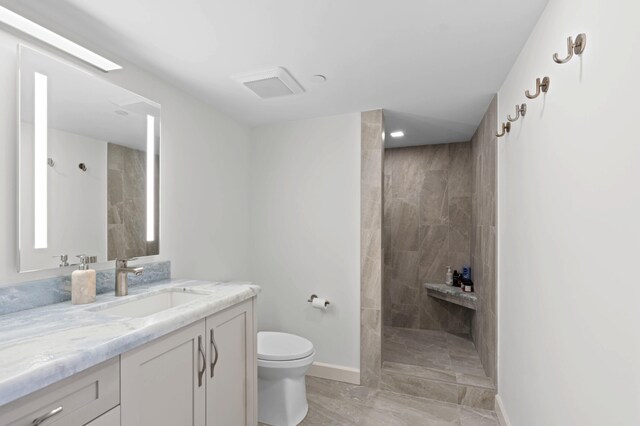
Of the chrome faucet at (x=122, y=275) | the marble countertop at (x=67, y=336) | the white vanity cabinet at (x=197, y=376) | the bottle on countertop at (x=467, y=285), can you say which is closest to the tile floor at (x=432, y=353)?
the bottle on countertop at (x=467, y=285)

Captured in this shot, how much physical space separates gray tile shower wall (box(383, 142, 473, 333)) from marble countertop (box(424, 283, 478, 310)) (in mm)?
191

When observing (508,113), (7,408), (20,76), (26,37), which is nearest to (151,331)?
(7,408)

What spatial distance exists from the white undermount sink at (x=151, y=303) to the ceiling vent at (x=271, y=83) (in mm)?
1374

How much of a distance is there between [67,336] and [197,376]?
58 cm

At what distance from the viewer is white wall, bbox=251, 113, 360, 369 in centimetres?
277

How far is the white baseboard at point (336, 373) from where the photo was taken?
2.69m

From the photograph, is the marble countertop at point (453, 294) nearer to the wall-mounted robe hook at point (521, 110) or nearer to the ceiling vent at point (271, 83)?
the wall-mounted robe hook at point (521, 110)

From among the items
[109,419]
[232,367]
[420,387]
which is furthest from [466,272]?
[109,419]

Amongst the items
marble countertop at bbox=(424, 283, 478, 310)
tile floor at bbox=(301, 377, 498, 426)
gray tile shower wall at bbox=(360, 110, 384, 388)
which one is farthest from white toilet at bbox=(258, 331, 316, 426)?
marble countertop at bbox=(424, 283, 478, 310)

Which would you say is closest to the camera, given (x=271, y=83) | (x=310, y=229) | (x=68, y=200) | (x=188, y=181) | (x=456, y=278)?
(x=68, y=200)

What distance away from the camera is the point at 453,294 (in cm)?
332

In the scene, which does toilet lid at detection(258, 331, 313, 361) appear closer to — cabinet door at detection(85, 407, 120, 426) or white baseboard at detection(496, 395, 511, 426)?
cabinet door at detection(85, 407, 120, 426)

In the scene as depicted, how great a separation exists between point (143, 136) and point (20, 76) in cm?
65

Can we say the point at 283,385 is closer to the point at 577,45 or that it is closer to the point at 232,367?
the point at 232,367
